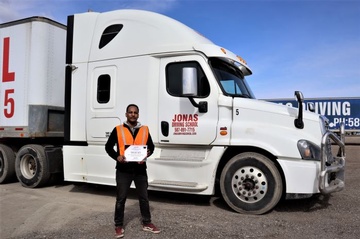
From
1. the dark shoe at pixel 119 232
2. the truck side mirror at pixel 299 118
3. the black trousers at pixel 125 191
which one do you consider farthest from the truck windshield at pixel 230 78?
the dark shoe at pixel 119 232

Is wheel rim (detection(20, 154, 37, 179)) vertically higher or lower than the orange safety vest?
lower

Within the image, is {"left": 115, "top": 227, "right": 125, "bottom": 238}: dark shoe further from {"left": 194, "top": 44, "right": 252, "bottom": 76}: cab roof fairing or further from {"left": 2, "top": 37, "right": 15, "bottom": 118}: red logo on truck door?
{"left": 2, "top": 37, "right": 15, "bottom": 118}: red logo on truck door

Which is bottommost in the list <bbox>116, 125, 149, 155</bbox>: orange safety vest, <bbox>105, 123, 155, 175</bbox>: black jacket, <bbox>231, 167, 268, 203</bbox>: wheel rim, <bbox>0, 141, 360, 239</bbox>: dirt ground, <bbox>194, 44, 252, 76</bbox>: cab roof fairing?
<bbox>0, 141, 360, 239</bbox>: dirt ground

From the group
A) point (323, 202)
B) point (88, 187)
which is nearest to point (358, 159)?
point (323, 202)

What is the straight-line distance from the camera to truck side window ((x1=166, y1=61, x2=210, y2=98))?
19.2 ft

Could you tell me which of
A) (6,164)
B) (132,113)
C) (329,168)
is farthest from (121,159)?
(6,164)

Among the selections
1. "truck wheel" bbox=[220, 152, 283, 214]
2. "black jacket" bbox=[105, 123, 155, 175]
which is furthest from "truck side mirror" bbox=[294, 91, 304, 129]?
"black jacket" bbox=[105, 123, 155, 175]

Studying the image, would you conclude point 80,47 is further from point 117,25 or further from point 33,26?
point 33,26

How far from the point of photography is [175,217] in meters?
5.23

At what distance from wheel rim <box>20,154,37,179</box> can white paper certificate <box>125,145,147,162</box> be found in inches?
171

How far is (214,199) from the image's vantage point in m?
6.62

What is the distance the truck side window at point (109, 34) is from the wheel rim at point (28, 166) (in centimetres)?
311

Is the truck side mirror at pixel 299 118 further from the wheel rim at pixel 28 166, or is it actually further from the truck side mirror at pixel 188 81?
the wheel rim at pixel 28 166

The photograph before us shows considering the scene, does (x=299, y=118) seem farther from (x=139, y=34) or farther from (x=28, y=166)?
(x=28, y=166)
